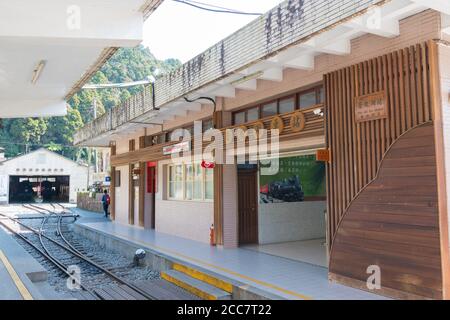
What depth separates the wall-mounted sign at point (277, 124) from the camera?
8.56 meters

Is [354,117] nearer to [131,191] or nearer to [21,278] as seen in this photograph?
[21,278]

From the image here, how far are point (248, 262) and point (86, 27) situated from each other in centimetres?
562

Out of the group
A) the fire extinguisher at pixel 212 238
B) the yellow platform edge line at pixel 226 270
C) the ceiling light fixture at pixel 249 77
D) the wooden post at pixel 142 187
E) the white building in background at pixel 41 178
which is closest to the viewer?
the yellow platform edge line at pixel 226 270

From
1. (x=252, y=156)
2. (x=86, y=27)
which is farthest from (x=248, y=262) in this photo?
(x=86, y=27)

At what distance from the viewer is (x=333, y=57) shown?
737 cm

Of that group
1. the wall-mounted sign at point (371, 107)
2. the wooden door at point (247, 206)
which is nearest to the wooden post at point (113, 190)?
the wooden door at point (247, 206)

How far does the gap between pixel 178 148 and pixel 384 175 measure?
24.8 ft

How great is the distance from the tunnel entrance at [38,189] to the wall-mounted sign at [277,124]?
40149 mm

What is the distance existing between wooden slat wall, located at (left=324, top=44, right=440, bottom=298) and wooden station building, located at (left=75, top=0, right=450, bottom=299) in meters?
0.02

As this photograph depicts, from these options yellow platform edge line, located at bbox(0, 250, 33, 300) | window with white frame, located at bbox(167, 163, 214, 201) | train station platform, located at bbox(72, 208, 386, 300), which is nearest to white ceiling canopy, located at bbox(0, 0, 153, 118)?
yellow platform edge line, located at bbox(0, 250, 33, 300)

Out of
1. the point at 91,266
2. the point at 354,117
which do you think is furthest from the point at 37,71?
the point at 354,117

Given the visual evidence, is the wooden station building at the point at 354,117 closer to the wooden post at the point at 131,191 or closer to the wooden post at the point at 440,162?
the wooden post at the point at 440,162

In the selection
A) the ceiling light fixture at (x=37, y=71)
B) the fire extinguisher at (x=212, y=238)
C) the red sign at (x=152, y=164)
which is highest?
the ceiling light fixture at (x=37, y=71)

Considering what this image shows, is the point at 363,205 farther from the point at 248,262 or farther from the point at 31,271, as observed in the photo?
the point at 31,271
